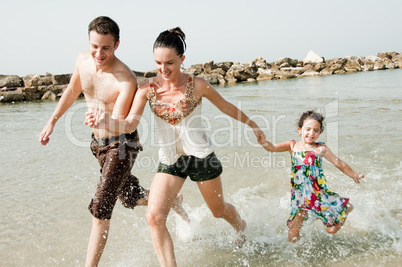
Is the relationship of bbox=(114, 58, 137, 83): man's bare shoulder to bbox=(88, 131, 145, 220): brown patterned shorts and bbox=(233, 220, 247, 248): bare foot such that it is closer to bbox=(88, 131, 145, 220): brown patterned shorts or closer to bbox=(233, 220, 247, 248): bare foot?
bbox=(88, 131, 145, 220): brown patterned shorts

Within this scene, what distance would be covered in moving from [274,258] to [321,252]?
50 cm

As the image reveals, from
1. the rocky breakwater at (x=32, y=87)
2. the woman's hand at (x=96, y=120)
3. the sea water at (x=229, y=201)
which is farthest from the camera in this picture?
the rocky breakwater at (x=32, y=87)

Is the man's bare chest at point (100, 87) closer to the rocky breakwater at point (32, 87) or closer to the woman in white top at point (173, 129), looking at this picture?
the woman in white top at point (173, 129)

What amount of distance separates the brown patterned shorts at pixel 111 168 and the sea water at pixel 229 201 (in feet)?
2.82

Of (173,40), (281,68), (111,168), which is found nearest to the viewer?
(173,40)

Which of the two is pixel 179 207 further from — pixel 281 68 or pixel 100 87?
pixel 281 68

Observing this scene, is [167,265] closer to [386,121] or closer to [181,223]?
[181,223]

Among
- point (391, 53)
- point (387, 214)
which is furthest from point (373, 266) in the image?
point (391, 53)

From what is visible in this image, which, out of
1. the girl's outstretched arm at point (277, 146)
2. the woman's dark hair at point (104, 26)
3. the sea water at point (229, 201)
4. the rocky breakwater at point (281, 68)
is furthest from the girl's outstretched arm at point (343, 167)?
the rocky breakwater at point (281, 68)

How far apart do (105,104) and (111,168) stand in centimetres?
63

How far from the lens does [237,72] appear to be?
100 ft

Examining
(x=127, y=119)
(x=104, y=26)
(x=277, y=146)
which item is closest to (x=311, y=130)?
(x=277, y=146)

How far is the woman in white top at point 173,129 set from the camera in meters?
3.14

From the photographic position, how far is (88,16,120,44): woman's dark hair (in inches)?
→ 127
